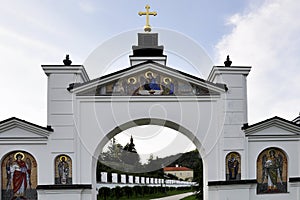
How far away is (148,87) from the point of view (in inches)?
394

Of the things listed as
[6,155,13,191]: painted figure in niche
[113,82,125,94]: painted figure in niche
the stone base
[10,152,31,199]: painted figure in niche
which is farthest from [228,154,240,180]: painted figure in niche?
[6,155,13,191]: painted figure in niche

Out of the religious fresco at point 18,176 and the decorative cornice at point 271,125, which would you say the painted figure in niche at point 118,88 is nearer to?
the religious fresco at point 18,176

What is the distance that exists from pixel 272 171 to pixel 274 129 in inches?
48.1

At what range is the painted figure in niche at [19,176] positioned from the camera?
31.0ft

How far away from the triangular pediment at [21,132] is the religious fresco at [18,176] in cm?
→ 39

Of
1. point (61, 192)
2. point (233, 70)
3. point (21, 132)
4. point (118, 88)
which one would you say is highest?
point (233, 70)

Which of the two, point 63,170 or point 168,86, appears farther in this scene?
point 168,86

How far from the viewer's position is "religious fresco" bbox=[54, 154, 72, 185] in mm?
9486

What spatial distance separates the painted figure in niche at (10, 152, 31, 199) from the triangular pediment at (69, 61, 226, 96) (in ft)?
8.19

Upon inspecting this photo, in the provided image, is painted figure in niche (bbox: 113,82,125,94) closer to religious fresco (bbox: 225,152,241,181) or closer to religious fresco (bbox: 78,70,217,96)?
religious fresco (bbox: 78,70,217,96)

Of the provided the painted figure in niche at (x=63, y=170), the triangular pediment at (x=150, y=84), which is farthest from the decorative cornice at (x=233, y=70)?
the painted figure in niche at (x=63, y=170)

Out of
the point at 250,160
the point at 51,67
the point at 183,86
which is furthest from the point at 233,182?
the point at 51,67

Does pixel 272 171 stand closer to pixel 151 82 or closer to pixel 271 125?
pixel 271 125

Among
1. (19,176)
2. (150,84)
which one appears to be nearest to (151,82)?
(150,84)
